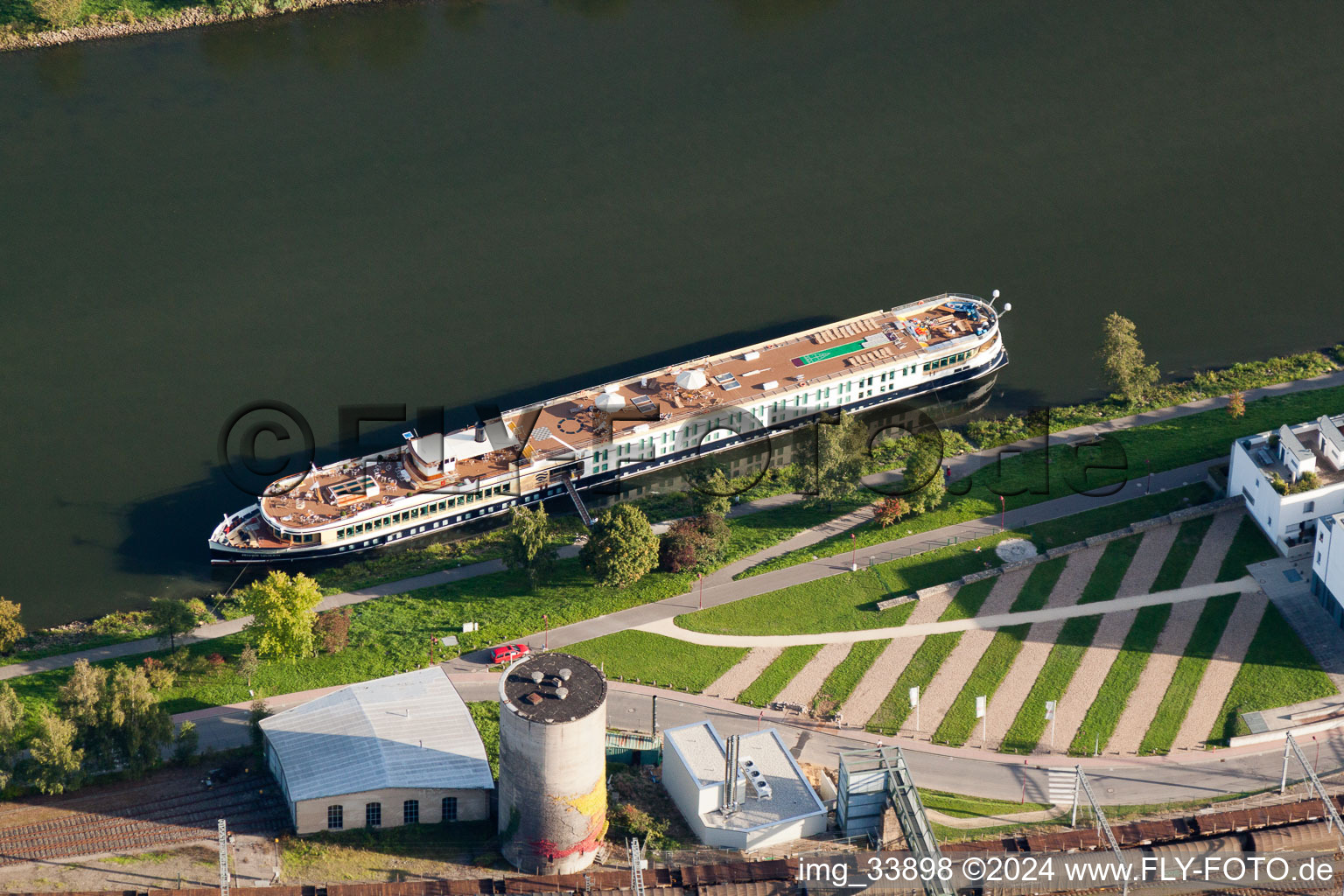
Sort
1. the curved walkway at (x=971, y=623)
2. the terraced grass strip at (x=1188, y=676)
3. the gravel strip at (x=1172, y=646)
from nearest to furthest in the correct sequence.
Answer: the terraced grass strip at (x=1188, y=676) < the gravel strip at (x=1172, y=646) < the curved walkway at (x=971, y=623)

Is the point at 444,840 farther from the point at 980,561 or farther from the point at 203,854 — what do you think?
the point at 980,561

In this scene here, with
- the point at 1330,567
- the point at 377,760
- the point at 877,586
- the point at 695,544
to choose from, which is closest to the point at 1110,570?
the point at 1330,567

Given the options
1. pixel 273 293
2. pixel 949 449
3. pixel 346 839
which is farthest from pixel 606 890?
pixel 273 293

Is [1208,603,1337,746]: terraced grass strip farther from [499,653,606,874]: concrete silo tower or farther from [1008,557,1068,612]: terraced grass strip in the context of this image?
[499,653,606,874]: concrete silo tower

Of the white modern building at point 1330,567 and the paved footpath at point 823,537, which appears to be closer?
the white modern building at point 1330,567

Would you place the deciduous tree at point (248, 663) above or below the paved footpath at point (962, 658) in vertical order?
above

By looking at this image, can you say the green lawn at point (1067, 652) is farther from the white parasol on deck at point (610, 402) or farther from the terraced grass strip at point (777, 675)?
the white parasol on deck at point (610, 402)

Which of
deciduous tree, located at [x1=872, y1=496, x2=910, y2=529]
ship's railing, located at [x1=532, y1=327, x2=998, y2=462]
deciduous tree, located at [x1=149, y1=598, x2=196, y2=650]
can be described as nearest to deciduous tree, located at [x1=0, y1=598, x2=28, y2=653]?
deciduous tree, located at [x1=149, y1=598, x2=196, y2=650]

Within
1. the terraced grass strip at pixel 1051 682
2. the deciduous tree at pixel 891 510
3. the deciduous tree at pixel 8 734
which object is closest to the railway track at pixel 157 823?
the deciduous tree at pixel 8 734
